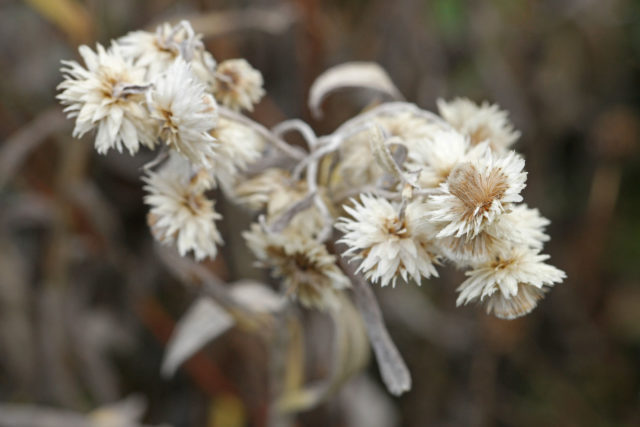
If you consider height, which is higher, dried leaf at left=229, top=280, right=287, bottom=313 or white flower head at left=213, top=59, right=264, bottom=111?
white flower head at left=213, top=59, right=264, bottom=111

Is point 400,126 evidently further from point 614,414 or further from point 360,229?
point 614,414

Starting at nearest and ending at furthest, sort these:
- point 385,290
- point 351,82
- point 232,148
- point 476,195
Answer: point 476,195 < point 232,148 < point 351,82 < point 385,290

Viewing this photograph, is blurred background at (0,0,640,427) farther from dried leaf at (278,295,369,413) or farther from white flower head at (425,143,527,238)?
white flower head at (425,143,527,238)

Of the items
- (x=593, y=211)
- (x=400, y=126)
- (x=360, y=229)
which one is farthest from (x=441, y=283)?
(x=360, y=229)

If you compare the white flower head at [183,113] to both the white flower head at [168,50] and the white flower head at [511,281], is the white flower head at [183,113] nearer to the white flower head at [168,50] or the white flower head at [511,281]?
the white flower head at [168,50]

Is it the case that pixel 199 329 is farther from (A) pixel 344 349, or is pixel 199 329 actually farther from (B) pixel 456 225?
(B) pixel 456 225

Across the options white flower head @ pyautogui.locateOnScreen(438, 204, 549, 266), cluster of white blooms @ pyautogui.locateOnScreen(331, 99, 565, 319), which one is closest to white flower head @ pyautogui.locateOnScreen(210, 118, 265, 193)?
cluster of white blooms @ pyautogui.locateOnScreen(331, 99, 565, 319)

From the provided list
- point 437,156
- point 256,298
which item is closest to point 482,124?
point 437,156
